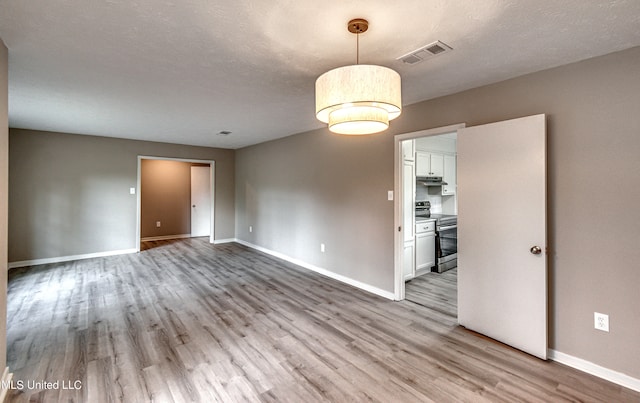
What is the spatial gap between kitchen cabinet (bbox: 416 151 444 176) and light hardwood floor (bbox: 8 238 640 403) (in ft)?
8.16

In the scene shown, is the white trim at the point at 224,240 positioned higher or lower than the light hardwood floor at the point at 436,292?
higher

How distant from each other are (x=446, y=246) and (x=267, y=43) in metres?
4.43

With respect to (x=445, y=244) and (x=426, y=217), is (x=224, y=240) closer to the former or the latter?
(x=426, y=217)

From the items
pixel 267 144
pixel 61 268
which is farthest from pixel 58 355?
pixel 267 144

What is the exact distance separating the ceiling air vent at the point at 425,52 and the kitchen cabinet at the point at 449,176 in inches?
149

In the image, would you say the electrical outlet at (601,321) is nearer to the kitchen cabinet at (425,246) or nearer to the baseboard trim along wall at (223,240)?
the kitchen cabinet at (425,246)

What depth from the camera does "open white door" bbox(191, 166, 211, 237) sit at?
26.9ft

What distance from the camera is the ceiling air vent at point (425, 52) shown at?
6.81 ft

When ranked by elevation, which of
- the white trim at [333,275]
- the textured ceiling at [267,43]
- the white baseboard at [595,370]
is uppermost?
the textured ceiling at [267,43]

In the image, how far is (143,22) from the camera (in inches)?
70.5

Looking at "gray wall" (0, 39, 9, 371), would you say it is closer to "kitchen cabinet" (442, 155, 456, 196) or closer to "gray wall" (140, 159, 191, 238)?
"kitchen cabinet" (442, 155, 456, 196)

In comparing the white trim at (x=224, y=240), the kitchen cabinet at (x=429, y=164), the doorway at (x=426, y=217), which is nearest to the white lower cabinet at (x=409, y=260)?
the doorway at (x=426, y=217)

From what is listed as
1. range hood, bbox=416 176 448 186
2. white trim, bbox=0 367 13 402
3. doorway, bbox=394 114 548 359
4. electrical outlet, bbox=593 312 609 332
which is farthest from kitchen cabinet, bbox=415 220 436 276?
white trim, bbox=0 367 13 402

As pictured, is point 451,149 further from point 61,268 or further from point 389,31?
point 61,268
